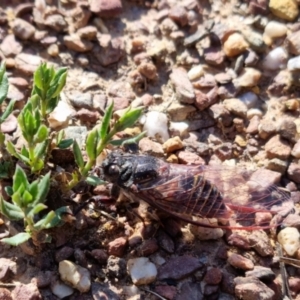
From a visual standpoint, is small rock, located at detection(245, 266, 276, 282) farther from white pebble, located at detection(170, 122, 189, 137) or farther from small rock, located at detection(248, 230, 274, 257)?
white pebble, located at detection(170, 122, 189, 137)

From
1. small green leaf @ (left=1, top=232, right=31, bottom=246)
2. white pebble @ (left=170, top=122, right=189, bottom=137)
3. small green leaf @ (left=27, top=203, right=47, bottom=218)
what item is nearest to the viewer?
small green leaf @ (left=27, top=203, right=47, bottom=218)

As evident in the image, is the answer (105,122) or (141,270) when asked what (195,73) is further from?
(141,270)

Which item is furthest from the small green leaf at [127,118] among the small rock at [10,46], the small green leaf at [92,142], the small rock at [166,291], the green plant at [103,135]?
the small rock at [10,46]

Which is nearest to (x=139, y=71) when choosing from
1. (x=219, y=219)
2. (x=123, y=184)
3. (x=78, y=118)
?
(x=78, y=118)

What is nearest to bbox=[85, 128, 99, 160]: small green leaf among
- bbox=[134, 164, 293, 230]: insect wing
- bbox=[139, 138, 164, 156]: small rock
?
bbox=[134, 164, 293, 230]: insect wing

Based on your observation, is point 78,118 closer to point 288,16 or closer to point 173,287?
point 173,287

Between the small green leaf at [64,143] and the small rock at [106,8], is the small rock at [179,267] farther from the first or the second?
the small rock at [106,8]
